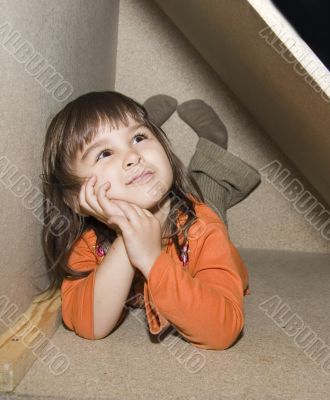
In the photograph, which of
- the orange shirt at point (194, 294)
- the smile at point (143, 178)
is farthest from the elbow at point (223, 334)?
the smile at point (143, 178)

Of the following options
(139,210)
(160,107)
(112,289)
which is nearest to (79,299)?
(112,289)

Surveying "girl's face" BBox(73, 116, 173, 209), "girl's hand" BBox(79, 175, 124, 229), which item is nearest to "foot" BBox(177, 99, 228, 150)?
"girl's face" BBox(73, 116, 173, 209)

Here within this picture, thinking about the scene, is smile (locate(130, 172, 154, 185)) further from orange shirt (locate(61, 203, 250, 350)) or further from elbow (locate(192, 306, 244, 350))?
elbow (locate(192, 306, 244, 350))

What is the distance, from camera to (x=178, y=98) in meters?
1.51

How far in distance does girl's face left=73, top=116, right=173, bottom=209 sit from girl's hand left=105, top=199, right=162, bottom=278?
5 cm

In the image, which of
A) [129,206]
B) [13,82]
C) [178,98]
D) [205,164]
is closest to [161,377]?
[129,206]

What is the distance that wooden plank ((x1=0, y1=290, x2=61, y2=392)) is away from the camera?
676 mm

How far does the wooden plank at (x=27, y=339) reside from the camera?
2.22 feet

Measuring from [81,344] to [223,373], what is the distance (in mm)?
221

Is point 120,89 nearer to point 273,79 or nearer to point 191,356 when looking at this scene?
point 273,79

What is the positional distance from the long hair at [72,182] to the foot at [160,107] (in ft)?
1.39

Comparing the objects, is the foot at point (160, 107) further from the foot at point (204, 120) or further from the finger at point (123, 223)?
the finger at point (123, 223)

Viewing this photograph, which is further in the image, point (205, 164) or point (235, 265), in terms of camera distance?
point (205, 164)

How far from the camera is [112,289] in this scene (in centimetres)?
82
